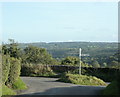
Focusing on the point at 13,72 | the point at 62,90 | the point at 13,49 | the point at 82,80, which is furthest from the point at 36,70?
the point at 62,90

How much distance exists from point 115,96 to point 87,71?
20226 millimetres

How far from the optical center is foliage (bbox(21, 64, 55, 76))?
32.6 m

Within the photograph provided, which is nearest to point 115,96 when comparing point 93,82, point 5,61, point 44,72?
point 5,61

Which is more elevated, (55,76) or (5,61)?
(5,61)

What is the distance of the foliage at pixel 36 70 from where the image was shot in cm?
3262

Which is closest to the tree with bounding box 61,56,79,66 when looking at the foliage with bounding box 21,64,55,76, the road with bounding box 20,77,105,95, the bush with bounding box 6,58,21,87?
the foliage with bounding box 21,64,55,76

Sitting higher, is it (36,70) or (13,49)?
(13,49)

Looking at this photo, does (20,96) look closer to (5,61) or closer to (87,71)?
(5,61)

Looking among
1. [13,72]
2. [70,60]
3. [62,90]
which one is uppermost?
[70,60]

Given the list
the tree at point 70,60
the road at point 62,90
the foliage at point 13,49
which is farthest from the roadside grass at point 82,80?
the foliage at point 13,49

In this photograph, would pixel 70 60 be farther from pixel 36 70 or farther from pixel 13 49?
pixel 36 70

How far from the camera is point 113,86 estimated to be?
13.7 meters

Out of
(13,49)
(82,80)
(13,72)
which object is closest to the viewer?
(13,72)

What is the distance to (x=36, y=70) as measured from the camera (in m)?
32.8
